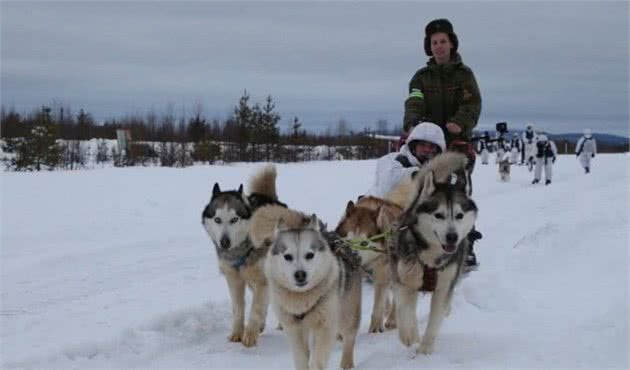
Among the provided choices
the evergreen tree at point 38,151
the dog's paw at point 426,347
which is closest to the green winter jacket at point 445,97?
the dog's paw at point 426,347

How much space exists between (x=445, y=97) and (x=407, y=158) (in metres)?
0.83

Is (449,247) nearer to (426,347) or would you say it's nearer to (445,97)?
(426,347)

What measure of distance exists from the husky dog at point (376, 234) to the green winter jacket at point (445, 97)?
1192 millimetres

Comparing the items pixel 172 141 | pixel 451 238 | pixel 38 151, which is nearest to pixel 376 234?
pixel 451 238

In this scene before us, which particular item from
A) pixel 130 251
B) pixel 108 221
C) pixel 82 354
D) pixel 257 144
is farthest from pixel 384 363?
pixel 257 144

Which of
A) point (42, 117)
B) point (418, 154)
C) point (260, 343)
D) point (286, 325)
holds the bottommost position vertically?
point (260, 343)

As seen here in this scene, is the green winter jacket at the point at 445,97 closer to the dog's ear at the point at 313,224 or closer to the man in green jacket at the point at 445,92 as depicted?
the man in green jacket at the point at 445,92

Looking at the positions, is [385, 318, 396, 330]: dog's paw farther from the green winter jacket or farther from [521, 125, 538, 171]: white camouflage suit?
[521, 125, 538, 171]: white camouflage suit

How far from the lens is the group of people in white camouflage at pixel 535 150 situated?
56.3 feet

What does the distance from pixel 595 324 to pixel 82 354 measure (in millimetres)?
3279

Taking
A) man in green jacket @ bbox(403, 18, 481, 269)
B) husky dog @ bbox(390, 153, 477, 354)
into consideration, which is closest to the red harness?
husky dog @ bbox(390, 153, 477, 354)

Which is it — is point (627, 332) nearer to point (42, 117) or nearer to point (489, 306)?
point (489, 306)

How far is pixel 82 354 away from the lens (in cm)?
407

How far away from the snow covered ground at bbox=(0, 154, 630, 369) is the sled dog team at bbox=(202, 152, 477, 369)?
0.85ft
